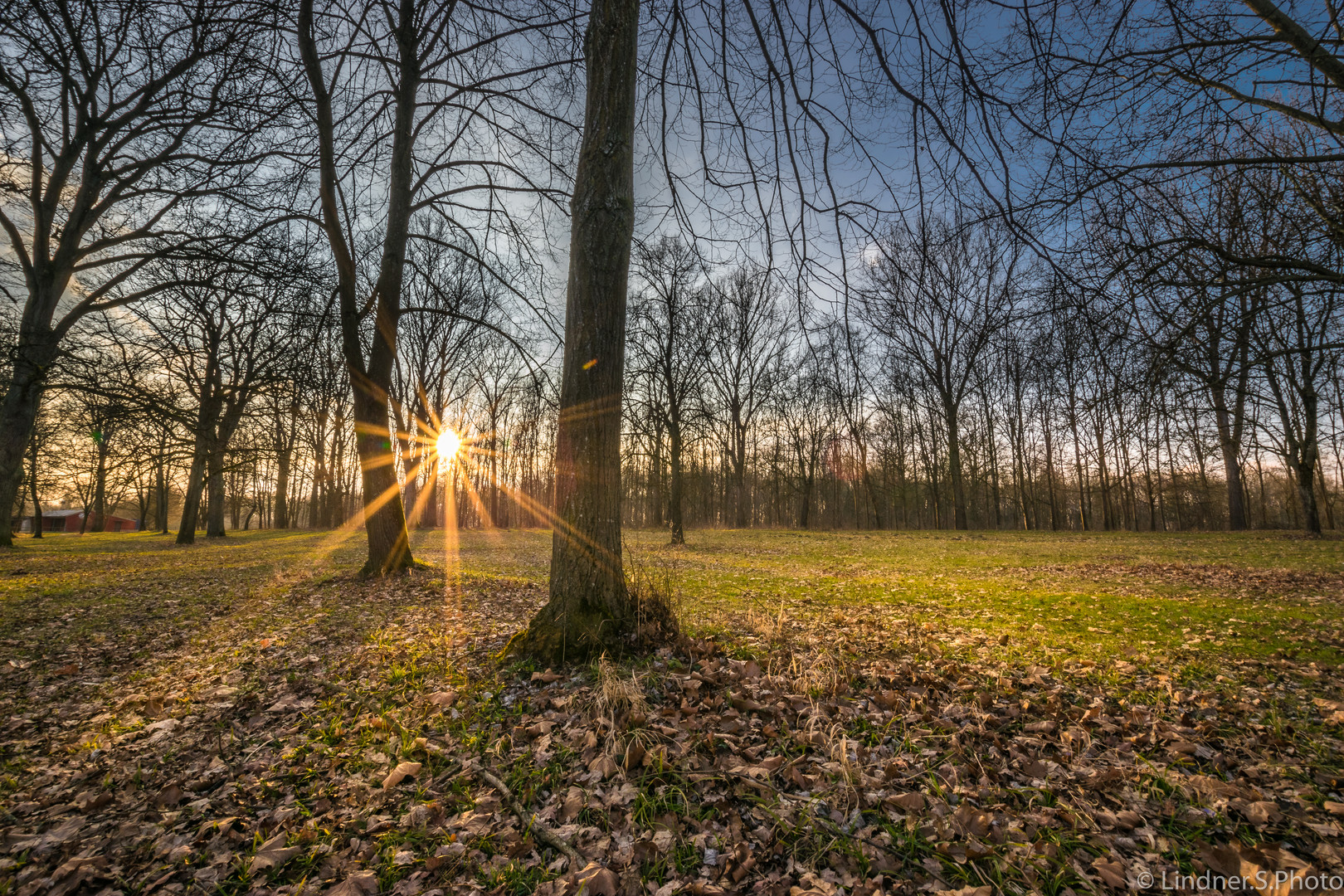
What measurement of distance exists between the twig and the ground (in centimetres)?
1

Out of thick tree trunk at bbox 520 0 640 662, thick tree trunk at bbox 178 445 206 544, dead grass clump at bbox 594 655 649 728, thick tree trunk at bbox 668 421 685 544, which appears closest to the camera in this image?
dead grass clump at bbox 594 655 649 728

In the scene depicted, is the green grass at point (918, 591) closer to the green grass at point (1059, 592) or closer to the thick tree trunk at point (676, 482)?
the green grass at point (1059, 592)

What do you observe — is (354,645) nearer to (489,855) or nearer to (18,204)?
(489,855)

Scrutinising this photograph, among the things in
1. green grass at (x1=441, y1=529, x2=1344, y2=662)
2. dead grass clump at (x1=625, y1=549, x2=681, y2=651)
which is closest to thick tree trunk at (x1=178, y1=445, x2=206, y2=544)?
green grass at (x1=441, y1=529, x2=1344, y2=662)

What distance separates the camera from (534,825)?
234 cm

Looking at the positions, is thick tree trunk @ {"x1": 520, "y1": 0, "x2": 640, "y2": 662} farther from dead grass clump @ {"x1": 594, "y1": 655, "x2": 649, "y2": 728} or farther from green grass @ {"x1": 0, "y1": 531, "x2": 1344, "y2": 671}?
green grass @ {"x1": 0, "y1": 531, "x2": 1344, "y2": 671}

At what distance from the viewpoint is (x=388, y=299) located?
8.80m

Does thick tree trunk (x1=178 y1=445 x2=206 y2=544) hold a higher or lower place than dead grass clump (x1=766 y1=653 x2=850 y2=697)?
higher

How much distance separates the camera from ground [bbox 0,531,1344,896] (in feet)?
6.89

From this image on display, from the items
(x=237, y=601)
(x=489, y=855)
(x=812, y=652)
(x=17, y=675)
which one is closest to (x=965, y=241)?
(x=812, y=652)

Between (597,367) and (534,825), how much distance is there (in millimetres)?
2996

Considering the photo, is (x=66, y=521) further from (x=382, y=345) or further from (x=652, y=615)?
(x=652, y=615)

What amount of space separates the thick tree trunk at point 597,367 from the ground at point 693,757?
1.78ft

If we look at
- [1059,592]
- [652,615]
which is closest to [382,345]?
[652,615]
